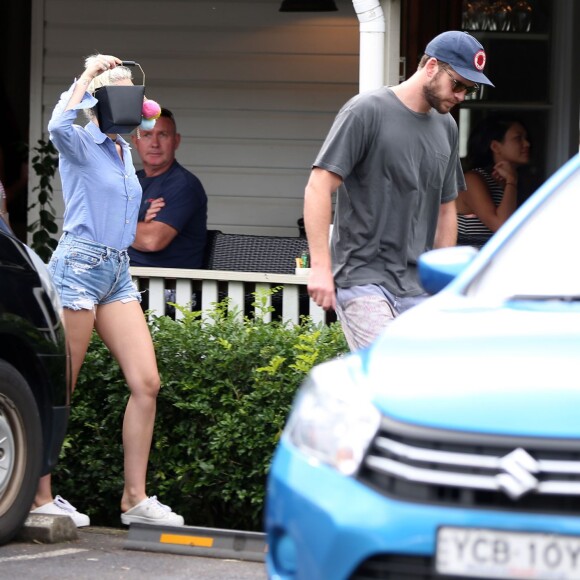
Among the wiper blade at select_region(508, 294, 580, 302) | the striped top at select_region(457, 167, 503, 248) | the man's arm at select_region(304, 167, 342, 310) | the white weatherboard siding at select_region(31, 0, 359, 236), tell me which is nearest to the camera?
the wiper blade at select_region(508, 294, 580, 302)

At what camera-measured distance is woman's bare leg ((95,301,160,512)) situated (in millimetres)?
6055

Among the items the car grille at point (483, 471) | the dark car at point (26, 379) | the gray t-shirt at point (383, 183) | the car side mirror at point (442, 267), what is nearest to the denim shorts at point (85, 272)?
the dark car at point (26, 379)

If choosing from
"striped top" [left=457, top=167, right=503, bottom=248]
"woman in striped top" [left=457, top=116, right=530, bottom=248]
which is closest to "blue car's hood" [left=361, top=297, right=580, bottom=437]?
"striped top" [left=457, top=167, right=503, bottom=248]

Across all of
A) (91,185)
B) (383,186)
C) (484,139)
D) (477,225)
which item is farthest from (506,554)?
(484,139)

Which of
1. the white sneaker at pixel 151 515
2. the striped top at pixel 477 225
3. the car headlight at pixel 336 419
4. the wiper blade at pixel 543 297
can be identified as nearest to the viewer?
the car headlight at pixel 336 419

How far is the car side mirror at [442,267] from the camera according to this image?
424 centimetres

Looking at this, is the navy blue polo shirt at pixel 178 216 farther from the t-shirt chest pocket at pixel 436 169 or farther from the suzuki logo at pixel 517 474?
the suzuki logo at pixel 517 474

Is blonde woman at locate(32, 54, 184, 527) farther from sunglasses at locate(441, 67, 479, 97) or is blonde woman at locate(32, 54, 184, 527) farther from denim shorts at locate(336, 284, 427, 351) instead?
sunglasses at locate(441, 67, 479, 97)

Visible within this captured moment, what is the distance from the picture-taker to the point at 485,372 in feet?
10.9

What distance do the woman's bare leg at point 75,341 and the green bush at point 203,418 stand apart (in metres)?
0.41

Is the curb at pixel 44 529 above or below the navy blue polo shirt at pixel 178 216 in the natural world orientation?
below

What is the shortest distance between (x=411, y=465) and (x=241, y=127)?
26.8 ft

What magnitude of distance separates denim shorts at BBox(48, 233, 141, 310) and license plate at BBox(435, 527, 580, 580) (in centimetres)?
309

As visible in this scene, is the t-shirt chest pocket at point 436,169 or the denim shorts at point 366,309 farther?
the t-shirt chest pocket at point 436,169
